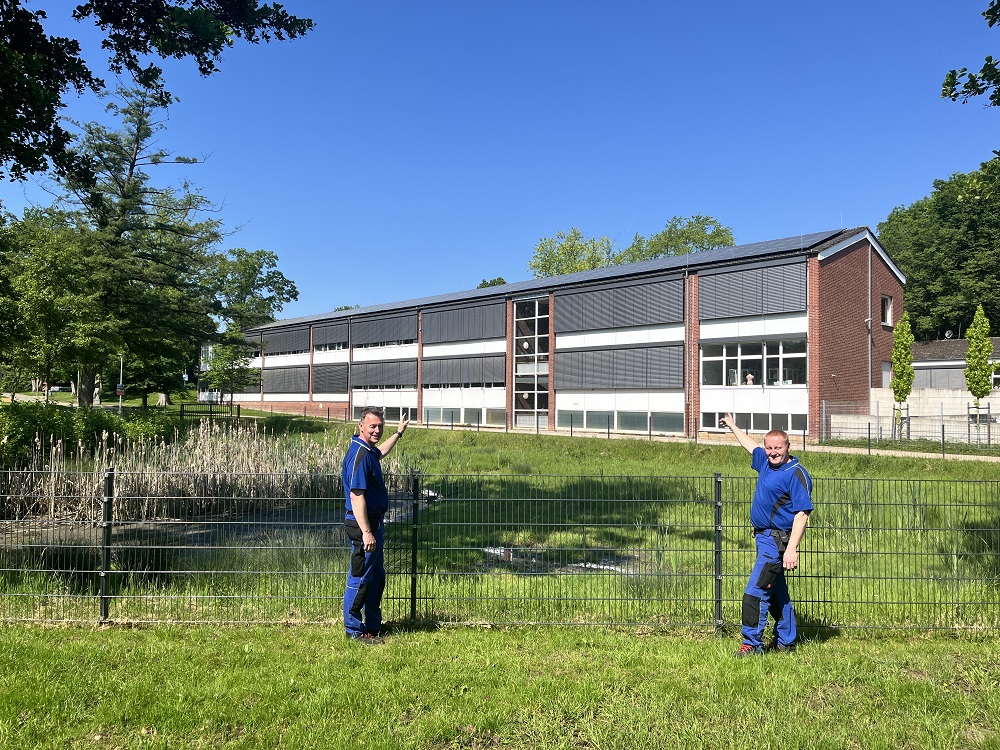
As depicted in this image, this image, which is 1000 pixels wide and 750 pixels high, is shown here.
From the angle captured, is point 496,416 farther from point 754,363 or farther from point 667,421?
point 754,363

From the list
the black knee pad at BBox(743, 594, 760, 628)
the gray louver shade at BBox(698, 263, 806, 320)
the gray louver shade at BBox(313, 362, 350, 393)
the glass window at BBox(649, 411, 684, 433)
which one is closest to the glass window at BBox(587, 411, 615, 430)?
the glass window at BBox(649, 411, 684, 433)

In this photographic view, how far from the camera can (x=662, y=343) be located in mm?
31188

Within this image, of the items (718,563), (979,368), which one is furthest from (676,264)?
(718,563)

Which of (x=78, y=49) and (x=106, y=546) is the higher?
(x=78, y=49)

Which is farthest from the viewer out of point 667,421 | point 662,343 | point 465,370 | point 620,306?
point 465,370

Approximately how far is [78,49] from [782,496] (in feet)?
37.3

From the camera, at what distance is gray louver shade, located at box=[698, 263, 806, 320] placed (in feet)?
89.2

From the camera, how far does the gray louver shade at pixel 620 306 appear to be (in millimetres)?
31047

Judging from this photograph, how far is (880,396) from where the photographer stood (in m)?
29.1

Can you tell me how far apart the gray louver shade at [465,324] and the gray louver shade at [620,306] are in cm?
428

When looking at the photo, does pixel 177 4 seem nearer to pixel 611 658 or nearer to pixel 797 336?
pixel 611 658

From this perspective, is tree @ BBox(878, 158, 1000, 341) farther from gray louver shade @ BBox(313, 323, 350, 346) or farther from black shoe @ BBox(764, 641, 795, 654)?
black shoe @ BBox(764, 641, 795, 654)

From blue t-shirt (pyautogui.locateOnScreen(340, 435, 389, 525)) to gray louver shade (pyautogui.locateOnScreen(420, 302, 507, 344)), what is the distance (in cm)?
3301

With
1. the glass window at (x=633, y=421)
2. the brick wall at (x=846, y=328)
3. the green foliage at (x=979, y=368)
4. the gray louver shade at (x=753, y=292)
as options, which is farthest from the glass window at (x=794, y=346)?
the glass window at (x=633, y=421)
